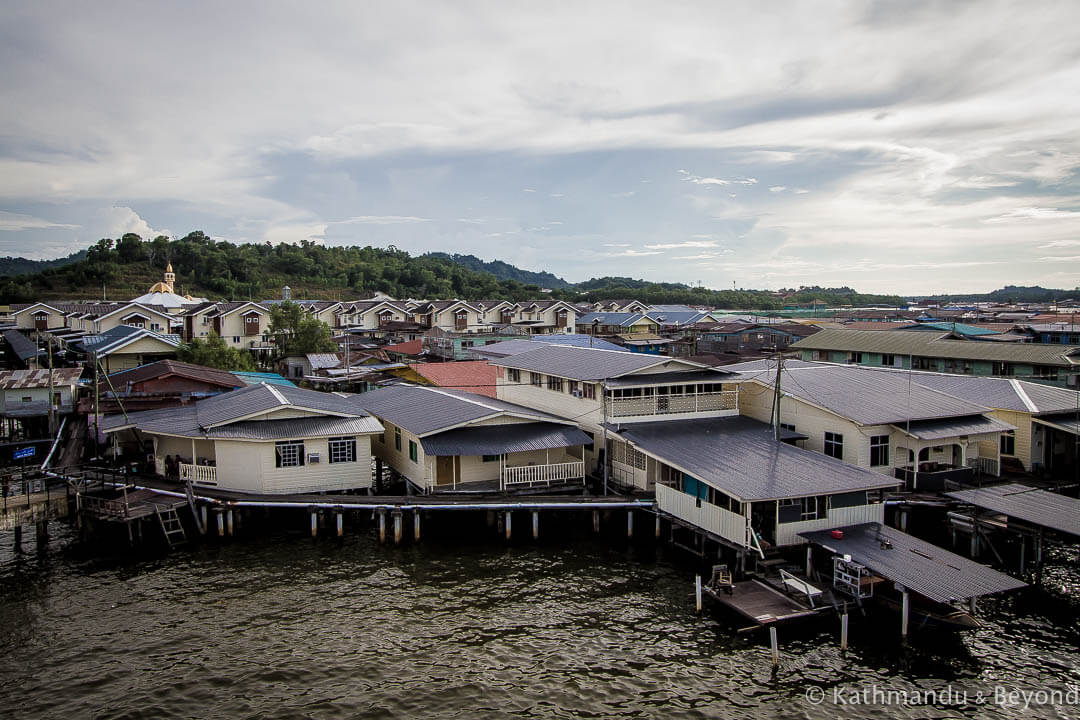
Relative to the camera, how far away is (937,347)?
1906 inches

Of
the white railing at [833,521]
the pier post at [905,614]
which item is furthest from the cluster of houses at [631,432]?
the pier post at [905,614]

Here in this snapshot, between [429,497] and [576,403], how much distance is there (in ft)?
26.6

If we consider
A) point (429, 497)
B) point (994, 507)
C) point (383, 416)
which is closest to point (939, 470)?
point (994, 507)

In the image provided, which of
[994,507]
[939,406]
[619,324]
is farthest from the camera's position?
[619,324]

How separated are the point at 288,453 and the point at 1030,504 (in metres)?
26.1

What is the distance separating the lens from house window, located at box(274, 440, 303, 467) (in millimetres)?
26938

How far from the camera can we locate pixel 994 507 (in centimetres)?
2233

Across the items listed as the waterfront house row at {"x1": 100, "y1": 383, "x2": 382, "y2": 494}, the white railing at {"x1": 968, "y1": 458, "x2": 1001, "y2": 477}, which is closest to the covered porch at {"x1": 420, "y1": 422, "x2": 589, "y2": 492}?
the waterfront house row at {"x1": 100, "y1": 383, "x2": 382, "y2": 494}

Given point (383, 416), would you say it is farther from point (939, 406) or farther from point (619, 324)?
point (619, 324)

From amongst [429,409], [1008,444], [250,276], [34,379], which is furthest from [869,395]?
[250,276]

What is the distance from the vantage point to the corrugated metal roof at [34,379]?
36375 mm

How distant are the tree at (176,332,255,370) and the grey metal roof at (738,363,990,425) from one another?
38601mm

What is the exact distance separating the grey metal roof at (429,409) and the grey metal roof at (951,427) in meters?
13.6

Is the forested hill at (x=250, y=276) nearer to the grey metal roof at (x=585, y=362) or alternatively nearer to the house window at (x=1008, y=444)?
the grey metal roof at (x=585, y=362)
